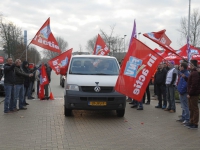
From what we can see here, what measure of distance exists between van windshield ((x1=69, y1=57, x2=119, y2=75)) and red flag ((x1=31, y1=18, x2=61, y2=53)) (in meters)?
2.47

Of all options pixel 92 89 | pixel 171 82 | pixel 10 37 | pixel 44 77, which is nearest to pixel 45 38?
pixel 44 77

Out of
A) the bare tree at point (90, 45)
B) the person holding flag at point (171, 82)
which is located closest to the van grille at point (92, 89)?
the person holding flag at point (171, 82)

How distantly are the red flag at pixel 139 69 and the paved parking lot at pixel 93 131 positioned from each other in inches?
45.4

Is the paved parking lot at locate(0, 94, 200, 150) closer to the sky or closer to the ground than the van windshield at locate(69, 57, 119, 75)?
closer to the ground

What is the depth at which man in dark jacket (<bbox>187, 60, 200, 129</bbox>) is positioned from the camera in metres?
7.27

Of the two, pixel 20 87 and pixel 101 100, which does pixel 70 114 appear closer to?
pixel 101 100

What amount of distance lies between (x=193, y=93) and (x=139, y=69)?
1654mm

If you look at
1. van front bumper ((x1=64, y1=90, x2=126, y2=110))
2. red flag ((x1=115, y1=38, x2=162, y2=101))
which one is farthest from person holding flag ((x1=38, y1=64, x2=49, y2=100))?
red flag ((x1=115, y1=38, x2=162, y2=101))

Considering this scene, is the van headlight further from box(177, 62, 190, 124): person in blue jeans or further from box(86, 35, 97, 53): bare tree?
box(86, 35, 97, 53): bare tree

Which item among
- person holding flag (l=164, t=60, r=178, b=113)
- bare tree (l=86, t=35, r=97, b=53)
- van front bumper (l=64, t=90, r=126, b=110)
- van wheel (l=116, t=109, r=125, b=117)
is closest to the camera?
van front bumper (l=64, t=90, r=126, b=110)

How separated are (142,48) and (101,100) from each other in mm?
2226

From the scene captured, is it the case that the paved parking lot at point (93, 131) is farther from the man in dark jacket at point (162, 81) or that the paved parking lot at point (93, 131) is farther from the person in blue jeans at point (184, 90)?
the man in dark jacket at point (162, 81)

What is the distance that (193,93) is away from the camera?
7.37 metres

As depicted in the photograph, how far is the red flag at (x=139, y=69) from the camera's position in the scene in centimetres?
718
